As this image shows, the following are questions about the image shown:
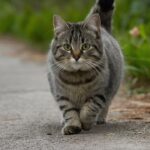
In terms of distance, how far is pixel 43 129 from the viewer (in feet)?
21.4

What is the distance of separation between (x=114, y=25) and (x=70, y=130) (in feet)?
22.9

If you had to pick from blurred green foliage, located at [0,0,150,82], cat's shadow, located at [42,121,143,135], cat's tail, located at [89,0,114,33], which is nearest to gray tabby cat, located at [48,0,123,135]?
cat's shadow, located at [42,121,143,135]

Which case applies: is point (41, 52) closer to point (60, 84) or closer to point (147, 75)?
point (147, 75)

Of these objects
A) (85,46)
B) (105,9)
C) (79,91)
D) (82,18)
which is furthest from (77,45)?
(82,18)

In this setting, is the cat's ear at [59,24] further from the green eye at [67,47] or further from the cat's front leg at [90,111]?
the cat's front leg at [90,111]

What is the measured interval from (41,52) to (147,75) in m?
6.45

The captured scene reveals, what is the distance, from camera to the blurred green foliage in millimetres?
8938

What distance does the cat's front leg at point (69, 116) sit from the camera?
6.29 m

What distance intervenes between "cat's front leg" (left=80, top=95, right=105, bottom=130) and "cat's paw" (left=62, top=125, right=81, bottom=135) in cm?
11

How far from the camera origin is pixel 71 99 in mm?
6520

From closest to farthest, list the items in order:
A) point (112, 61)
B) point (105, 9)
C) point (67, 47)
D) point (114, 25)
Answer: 1. point (67, 47)
2. point (112, 61)
3. point (105, 9)
4. point (114, 25)

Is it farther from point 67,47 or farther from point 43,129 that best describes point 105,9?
point 43,129

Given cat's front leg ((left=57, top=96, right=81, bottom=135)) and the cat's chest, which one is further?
the cat's chest

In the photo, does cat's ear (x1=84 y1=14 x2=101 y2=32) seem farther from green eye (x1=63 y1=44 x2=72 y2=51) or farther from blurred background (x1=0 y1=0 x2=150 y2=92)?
blurred background (x1=0 y1=0 x2=150 y2=92)
